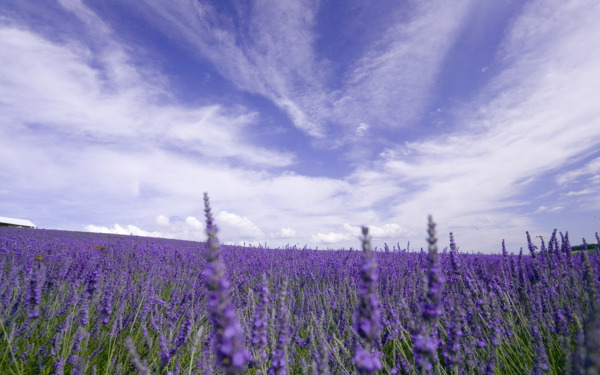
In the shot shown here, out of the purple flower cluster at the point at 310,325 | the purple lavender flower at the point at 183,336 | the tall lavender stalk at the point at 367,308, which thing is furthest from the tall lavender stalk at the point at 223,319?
the purple lavender flower at the point at 183,336

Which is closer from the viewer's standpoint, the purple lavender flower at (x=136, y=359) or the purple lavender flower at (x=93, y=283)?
the purple lavender flower at (x=136, y=359)

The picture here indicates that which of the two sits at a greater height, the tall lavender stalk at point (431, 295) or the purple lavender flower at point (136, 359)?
the tall lavender stalk at point (431, 295)

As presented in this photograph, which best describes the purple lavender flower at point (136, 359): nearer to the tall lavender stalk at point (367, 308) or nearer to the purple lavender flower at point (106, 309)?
the tall lavender stalk at point (367, 308)

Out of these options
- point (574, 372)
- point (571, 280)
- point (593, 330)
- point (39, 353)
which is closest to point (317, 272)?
point (571, 280)

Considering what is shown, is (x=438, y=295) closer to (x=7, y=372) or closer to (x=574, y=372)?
(x=574, y=372)

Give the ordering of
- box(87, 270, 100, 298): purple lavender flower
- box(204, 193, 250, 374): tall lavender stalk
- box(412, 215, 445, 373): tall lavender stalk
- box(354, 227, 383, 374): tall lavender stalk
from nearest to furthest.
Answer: box(204, 193, 250, 374): tall lavender stalk
box(354, 227, 383, 374): tall lavender stalk
box(412, 215, 445, 373): tall lavender stalk
box(87, 270, 100, 298): purple lavender flower

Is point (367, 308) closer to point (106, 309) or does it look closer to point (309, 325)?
point (309, 325)

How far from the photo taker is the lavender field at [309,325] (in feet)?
3.42

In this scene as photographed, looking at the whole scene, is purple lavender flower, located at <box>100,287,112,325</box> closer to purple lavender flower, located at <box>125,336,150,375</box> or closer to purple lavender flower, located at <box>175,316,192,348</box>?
purple lavender flower, located at <box>175,316,192,348</box>

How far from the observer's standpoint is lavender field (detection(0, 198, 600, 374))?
1.04 metres

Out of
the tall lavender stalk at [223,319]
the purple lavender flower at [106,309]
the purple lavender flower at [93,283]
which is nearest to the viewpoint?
the tall lavender stalk at [223,319]

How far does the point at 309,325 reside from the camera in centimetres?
316

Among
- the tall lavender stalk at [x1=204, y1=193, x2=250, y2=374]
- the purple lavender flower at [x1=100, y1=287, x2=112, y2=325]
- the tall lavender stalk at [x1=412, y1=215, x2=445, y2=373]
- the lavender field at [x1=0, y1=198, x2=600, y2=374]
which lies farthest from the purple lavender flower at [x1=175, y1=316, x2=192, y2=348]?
the tall lavender stalk at [x1=412, y1=215, x2=445, y2=373]

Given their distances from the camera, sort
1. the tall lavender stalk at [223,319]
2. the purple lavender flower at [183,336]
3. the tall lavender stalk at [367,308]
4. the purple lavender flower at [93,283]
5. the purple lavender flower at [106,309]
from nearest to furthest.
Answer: the tall lavender stalk at [223,319] < the tall lavender stalk at [367,308] < the purple lavender flower at [183,336] < the purple lavender flower at [106,309] < the purple lavender flower at [93,283]
